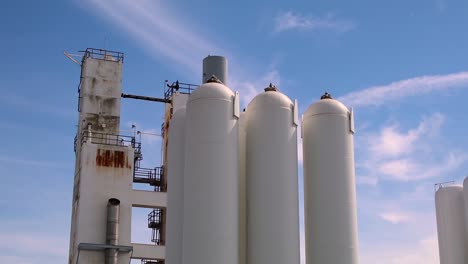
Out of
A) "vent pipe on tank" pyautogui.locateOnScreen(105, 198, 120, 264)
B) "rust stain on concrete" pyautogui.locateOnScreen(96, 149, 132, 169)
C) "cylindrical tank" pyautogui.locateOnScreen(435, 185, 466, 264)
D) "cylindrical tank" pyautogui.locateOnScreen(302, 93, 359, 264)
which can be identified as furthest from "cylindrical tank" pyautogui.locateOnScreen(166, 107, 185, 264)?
"rust stain on concrete" pyautogui.locateOnScreen(96, 149, 132, 169)

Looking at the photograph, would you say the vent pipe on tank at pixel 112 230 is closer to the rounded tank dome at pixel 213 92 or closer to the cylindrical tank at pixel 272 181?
the cylindrical tank at pixel 272 181

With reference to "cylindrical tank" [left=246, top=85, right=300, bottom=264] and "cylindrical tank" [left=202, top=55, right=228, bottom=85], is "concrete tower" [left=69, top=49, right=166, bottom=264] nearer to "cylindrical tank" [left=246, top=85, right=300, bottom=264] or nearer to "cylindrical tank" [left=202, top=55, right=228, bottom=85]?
"cylindrical tank" [left=202, top=55, right=228, bottom=85]

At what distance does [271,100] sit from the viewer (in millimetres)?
25734

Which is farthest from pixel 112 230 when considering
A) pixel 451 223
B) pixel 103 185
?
pixel 451 223

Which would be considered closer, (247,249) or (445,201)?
(247,249)

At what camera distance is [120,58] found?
55.2 metres

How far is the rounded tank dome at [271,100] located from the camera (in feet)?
84.3

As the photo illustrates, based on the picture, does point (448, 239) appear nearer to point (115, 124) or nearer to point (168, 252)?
point (168, 252)

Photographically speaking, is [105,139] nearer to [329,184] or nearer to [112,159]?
[112,159]

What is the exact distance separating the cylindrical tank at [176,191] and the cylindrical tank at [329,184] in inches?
194

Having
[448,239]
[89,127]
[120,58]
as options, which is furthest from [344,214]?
[120,58]

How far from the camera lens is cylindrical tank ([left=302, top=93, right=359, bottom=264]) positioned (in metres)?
25.5

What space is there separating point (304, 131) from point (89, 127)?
2796 centimetres

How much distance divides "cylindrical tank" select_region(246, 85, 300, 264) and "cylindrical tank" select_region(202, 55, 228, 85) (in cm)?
326
